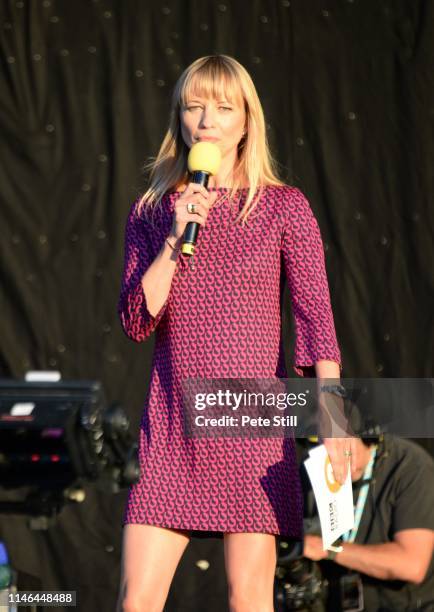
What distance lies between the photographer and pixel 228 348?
9.89 ft

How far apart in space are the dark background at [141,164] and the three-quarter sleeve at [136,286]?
1585 mm

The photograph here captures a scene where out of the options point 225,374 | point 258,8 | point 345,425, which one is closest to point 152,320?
point 225,374

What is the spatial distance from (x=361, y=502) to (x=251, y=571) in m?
1.24

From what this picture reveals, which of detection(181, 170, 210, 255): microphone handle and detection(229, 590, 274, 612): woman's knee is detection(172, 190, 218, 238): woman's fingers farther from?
detection(229, 590, 274, 612): woman's knee

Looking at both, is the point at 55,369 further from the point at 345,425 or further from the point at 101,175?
the point at 345,425

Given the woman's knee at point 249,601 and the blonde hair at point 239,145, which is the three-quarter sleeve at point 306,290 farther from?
the woman's knee at point 249,601

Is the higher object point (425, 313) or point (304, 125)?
point (304, 125)

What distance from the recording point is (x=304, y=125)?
186 inches

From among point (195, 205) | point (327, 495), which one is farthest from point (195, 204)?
point (327, 495)

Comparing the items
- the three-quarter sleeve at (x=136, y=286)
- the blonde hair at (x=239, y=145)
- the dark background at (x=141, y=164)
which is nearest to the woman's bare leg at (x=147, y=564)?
the three-quarter sleeve at (x=136, y=286)

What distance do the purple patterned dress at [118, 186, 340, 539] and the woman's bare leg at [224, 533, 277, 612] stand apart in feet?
0.10

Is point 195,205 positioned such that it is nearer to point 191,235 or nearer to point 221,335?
point 191,235

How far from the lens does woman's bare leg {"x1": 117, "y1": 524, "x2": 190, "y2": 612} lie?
2898 millimetres

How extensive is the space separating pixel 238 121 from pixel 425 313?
176cm
